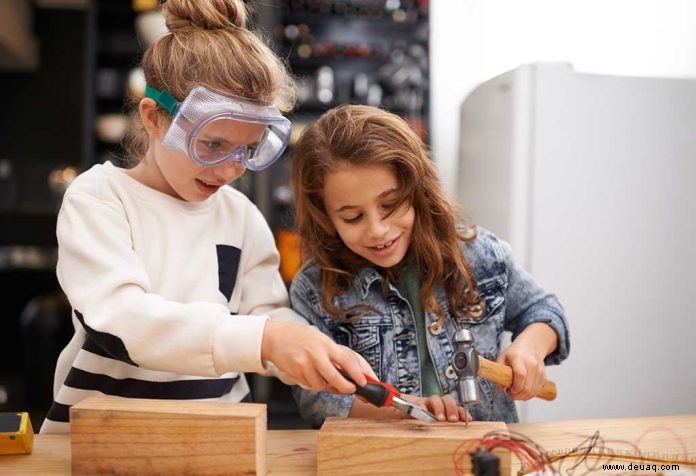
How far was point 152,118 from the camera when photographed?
52.9 inches

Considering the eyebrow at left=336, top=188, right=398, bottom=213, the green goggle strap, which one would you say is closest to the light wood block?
the eyebrow at left=336, top=188, right=398, bottom=213

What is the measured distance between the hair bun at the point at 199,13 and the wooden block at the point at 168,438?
74 centimetres

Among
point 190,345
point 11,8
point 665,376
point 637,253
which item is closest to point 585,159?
point 637,253

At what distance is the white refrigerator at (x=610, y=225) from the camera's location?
2.22 metres

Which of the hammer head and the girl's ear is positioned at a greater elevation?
the girl's ear

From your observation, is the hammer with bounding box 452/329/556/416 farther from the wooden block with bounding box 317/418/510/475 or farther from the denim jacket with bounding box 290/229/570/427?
the denim jacket with bounding box 290/229/570/427

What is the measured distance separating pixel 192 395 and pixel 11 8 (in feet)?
14.6

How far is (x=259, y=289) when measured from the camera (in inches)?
59.2

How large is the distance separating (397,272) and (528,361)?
1.18 feet

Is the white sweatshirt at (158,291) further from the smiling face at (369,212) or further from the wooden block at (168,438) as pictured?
the smiling face at (369,212)

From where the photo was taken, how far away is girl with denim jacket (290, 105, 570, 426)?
4.57 feet

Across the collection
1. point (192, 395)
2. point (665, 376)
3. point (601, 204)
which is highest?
point (601, 204)

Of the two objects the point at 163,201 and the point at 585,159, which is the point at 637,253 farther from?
the point at 163,201

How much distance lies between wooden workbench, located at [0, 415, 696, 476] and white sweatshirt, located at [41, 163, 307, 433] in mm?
151
